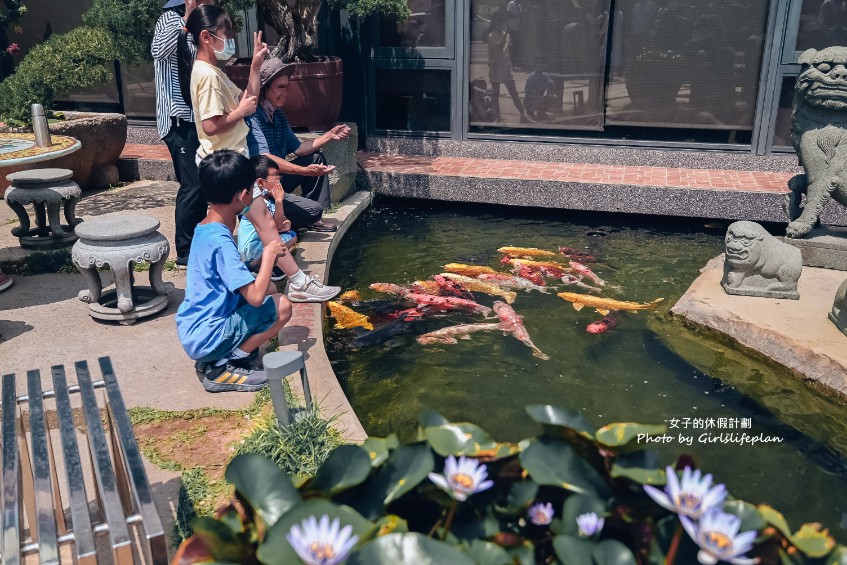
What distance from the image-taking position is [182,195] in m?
5.52

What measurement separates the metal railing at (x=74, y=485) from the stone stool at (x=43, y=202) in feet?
12.8

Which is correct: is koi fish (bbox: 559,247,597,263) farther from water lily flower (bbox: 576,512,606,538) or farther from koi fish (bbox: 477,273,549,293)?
water lily flower (bbox: 576,512,606,538)

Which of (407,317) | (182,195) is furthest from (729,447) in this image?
(182,195)

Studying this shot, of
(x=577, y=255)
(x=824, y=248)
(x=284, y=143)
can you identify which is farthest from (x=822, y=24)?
(x=284, y=143)

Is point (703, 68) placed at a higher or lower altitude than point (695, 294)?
higher

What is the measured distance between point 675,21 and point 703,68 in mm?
626

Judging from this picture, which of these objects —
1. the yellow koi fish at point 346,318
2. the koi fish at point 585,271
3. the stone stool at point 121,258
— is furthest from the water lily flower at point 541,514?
the koi fish at point 585,271

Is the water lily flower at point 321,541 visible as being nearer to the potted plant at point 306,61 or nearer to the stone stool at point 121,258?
the stone stool at point 121,258

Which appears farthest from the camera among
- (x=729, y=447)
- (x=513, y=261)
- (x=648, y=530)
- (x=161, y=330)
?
(x=513, y=261)

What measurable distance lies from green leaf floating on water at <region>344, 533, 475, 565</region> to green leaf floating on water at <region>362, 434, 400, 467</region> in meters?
0.28

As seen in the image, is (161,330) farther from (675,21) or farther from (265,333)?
(675,21)

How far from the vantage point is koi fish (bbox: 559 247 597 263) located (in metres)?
6.87

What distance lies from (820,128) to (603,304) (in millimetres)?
2238

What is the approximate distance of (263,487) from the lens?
5.22ft
